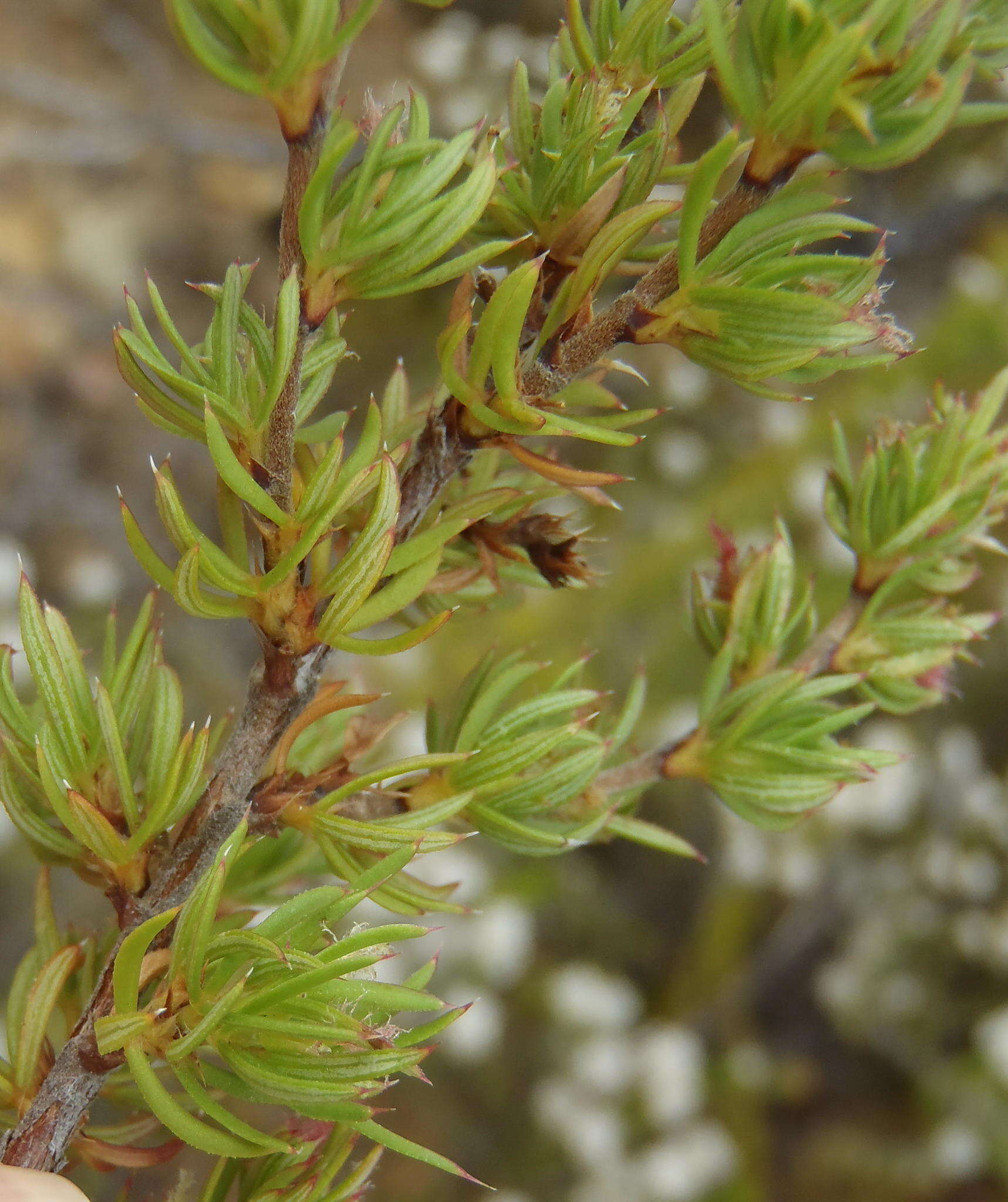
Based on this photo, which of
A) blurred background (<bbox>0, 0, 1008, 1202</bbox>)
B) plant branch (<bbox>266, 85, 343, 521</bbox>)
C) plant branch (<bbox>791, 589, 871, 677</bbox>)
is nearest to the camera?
plant branch (<bbox>266, 85, 343, 521</bbox>)

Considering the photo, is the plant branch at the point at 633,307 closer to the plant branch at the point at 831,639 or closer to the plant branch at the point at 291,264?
the plant branch at the point at 291,264

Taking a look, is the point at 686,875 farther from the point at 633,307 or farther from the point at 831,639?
the point at 633,307

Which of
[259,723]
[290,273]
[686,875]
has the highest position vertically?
[290,273]

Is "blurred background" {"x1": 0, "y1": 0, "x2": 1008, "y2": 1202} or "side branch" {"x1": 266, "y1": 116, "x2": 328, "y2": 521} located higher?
"side branch" {"x1": 266, "y1": 116, "x2": 328, "y2": 521}

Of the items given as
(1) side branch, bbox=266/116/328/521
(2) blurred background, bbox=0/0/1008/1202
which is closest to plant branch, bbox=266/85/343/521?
(1) side branch, bbox=266/116/328/521

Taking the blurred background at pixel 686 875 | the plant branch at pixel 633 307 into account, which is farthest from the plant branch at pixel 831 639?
the blurred background at pixel 686 875

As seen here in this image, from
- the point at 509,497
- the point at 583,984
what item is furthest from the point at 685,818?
the point at 509,497

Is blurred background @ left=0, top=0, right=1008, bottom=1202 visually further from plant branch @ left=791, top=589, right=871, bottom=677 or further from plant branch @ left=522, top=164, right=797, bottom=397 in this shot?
plant branch @ left=522, top=164, right=797, bottom=397

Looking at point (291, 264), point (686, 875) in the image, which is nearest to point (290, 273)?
point (291, 264)

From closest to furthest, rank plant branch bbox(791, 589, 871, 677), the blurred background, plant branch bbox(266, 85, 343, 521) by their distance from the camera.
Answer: plant branch bbox(266, 85, 343, 521) < plant branch bbox(791, 589, 871, 677) < the blurred background
